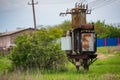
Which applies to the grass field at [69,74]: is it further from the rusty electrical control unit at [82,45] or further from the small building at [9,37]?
the small building at [9,37]

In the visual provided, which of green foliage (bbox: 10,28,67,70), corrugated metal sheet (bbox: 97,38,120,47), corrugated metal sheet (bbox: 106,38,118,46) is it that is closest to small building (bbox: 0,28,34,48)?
corrugated metal sheet (bbox: 97,38,120,47)

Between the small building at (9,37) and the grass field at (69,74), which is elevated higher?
the small building at (9,37)

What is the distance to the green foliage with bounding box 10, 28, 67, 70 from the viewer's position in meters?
28.8

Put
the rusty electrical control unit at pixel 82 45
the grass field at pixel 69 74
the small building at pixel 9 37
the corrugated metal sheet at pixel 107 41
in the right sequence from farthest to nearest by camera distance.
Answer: the small building at pixel 9 37
the corrugated metal sheet at pixel 107 41
the rusty electrical control unit at pixel 82 45
the grass field at pixel 69 74

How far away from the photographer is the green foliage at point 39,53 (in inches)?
1134

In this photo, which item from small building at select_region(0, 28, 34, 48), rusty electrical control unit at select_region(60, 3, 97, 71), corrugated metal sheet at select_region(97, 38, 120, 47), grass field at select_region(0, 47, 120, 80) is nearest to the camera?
grass field at select_region(0, 47, 120, 80)

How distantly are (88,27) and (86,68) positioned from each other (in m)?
2.92

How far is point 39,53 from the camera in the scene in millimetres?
29047

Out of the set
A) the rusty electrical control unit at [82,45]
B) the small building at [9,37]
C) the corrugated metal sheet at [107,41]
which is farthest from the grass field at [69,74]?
the small building at [9,37]

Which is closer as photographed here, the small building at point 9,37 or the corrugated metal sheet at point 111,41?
the corrugated metal sheet at point 111,41

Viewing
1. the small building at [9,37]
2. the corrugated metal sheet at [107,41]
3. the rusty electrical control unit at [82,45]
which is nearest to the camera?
the rusty electrical control unit at [82,45]

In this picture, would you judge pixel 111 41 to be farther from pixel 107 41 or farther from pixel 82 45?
pixel 82 45

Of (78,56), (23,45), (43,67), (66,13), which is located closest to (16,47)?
(23,45)

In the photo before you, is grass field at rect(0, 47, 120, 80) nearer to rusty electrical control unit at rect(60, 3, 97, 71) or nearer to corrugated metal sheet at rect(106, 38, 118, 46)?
rusty electrical control unit at rect(60, 3, 97, 71)
